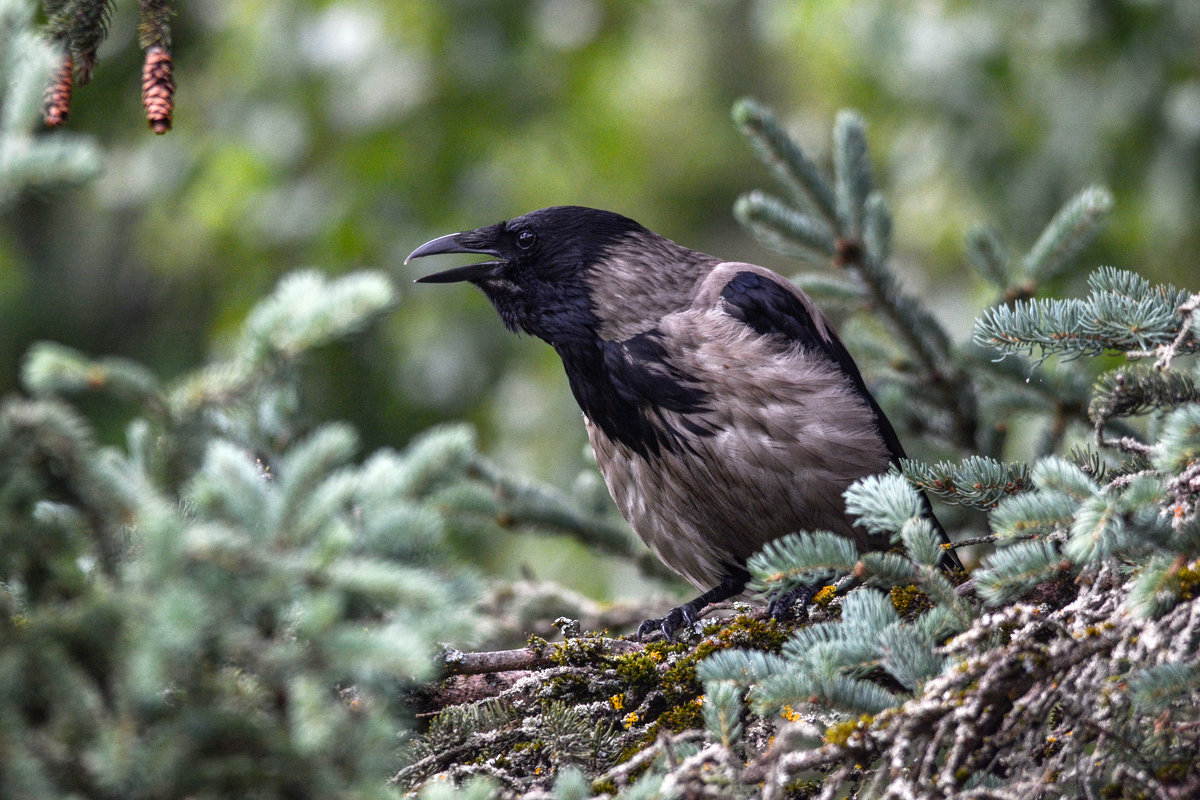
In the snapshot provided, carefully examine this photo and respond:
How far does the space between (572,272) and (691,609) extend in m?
1.33

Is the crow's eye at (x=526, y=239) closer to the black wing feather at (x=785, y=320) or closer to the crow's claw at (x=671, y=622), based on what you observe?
the black wing feather at (x=785, y=320)

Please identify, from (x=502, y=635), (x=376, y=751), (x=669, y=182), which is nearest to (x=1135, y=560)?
(x=376, y=751)

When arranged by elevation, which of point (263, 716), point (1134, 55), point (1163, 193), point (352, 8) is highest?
point (352, 8)

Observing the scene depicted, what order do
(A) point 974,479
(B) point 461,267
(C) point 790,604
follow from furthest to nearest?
(B) point 461,267
(C) point 790,604
(A) point 974,479

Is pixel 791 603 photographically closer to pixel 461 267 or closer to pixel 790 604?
pixel 790 604

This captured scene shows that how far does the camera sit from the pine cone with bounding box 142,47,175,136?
2.37m

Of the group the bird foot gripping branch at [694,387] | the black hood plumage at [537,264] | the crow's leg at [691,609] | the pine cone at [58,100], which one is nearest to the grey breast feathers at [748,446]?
the bird foot gripping branch at [694,387]

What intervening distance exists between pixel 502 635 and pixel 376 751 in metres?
2.95

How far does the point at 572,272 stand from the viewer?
4277mm

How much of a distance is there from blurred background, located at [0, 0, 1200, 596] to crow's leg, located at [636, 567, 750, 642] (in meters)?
2.74

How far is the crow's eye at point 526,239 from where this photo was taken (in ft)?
14.3

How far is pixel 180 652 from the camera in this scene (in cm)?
144

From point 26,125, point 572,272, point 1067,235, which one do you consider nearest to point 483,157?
point 572,272

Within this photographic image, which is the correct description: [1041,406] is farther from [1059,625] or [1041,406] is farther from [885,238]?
[1059,625]
